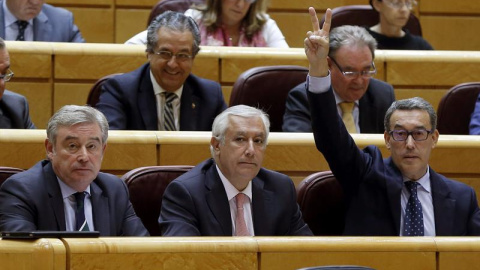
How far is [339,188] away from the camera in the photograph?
73.6 inches

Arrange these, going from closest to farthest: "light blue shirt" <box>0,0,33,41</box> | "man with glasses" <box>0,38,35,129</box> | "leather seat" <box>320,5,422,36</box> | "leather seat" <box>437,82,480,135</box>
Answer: "man with glasses" <box>0,38,35,129</box> → "leather seat" <box>437,82,480,135</box> → "light blue shirt" <box>0,0,33,41</box> → "leather seat" <box>320,5,422,36</box>

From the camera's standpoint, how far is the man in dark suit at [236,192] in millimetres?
1721

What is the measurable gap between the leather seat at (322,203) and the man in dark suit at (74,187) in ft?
1.06

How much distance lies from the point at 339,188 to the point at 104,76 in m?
0.82

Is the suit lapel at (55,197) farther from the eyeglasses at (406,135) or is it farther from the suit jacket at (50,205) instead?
the eyeglasses at (406,135)

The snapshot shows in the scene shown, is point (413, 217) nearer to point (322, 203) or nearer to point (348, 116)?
point (322, 203)

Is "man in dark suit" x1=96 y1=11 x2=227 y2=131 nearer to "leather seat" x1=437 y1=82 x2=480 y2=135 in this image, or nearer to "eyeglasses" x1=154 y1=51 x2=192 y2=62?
"eyeglasses" x1=154 y1=51 x2=192 y2=62

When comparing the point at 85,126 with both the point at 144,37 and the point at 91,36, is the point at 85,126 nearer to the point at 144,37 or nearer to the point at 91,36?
the point at 144,37

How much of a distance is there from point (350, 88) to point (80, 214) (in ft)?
2.51

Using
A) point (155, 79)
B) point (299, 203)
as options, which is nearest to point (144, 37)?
point (155, 79)

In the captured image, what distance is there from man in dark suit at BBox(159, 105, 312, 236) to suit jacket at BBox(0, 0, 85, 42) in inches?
41.1

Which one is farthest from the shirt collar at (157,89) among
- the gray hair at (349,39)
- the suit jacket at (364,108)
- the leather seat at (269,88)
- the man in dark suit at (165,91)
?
the gray hair at (349,39)

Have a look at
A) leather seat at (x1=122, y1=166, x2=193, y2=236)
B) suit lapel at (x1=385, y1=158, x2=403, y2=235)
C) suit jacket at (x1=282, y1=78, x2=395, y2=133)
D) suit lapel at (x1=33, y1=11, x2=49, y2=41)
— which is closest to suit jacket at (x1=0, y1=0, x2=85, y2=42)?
suit lapel at (x1=33, y1=11, x2=49, y2=41)

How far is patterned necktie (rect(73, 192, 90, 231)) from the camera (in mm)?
1673
